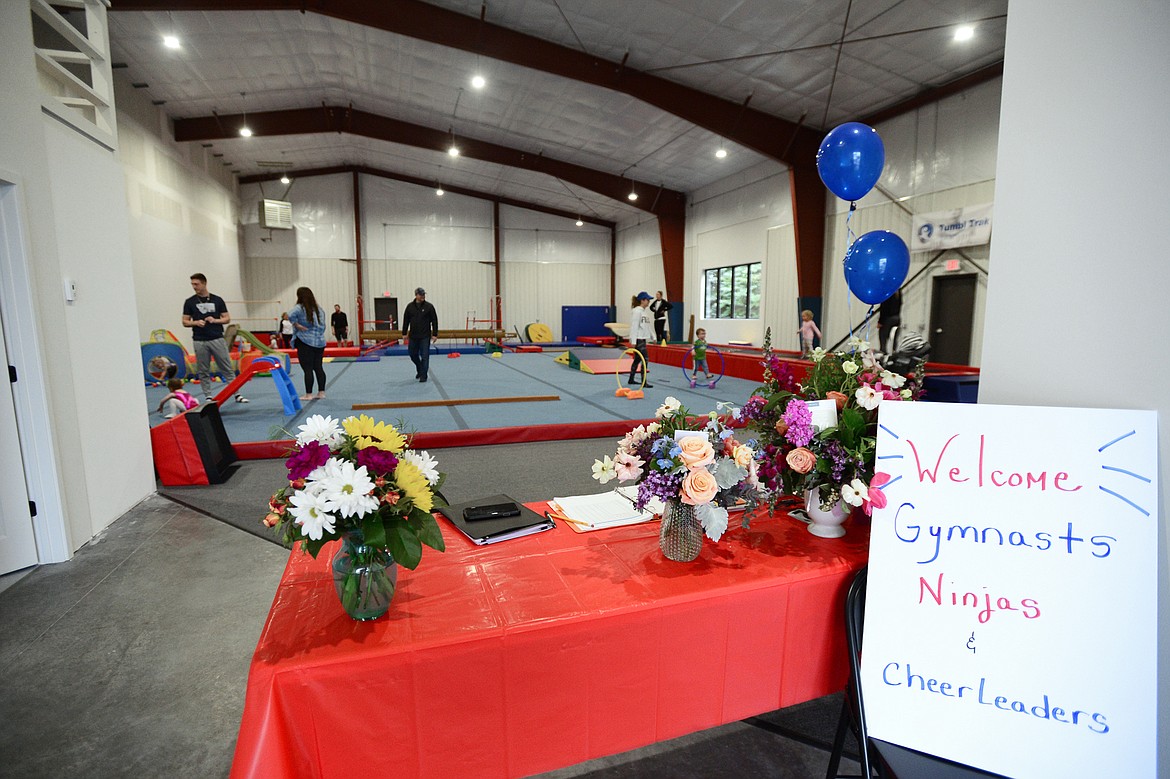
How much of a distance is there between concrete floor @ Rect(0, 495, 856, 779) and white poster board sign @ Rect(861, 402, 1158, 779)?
735 millimetres

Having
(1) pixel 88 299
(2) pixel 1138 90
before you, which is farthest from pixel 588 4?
(2) pixel 1138 90

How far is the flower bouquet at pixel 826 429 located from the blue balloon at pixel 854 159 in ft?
5.03

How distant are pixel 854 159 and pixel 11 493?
4.56 metres

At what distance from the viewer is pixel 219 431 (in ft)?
14.0

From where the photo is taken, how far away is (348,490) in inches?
37.8

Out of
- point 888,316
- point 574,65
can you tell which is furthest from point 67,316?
point 888,316

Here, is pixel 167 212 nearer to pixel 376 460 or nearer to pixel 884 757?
pixel 376 460

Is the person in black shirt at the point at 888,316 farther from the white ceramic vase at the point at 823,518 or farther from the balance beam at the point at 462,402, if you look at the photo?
the white ceramic vase at the point at 823,518

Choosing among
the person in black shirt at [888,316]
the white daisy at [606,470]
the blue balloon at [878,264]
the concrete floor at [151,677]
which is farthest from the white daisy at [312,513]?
the person in black shirt at [888,316]

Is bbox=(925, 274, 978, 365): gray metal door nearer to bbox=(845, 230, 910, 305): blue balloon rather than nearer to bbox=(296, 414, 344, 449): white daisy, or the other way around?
bbox=(845, 230, 910, 305): blue balloon

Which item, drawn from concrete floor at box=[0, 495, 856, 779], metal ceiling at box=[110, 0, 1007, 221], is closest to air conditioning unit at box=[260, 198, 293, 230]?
metal ceiling at box=[110, 0, 1007, 221]

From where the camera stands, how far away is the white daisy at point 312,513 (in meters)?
0.95

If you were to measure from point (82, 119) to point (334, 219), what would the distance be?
14456mm

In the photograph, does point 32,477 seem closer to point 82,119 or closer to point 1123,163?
point 82,119
